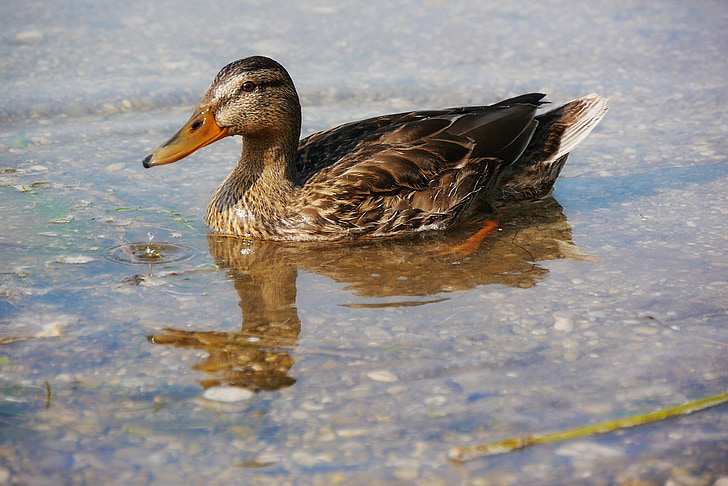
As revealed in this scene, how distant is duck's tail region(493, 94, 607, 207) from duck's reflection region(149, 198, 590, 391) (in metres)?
0.19

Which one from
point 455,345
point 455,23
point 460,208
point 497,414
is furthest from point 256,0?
point 497,414

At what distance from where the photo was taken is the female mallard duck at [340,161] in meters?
6.57

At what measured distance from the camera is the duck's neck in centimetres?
680

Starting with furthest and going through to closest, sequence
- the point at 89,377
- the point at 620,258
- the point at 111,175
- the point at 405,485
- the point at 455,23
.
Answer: the point at 455,23, the point at 111,175, the point at 620,258, the point at 89,377, the point at 405,485

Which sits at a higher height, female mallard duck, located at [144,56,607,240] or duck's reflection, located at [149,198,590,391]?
female mallard duck, located at [144,56,607,240]

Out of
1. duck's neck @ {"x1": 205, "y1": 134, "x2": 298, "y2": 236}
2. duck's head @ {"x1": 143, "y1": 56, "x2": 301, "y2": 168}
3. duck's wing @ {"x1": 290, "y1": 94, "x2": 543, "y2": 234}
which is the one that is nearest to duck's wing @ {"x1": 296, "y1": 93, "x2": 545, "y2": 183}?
duck's wing @ {"x1": 290, "y1": 94, "x2": 543, "y2": 234}

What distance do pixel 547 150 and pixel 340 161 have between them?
188cm

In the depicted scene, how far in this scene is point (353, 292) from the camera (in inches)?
233

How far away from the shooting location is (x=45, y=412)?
4461mm

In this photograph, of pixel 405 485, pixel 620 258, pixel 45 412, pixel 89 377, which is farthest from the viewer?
pixel 620 258

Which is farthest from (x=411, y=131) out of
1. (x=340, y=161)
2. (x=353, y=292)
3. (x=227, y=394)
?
(x=227, y=394)

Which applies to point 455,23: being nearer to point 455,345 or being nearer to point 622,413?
point 455,345

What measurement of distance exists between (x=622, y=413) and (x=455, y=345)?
105 cm

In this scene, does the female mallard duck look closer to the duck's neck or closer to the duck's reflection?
the duck's neck
